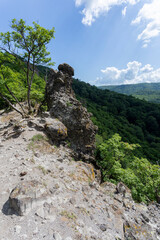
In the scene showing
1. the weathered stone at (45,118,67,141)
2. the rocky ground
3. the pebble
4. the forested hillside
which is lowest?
the forested hillside

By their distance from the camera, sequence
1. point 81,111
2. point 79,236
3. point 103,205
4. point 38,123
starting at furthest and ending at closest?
1. point 81,111
2. point 38,123
3. point 103,205
4. point 79,236

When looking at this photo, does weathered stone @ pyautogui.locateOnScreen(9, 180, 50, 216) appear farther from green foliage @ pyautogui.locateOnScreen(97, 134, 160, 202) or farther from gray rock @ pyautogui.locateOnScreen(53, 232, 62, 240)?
green foliage @ pyautogui.locateOnScreen(97, 134, 160, 202)

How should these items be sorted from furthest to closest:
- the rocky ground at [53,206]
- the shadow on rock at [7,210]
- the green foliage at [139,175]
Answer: the green foliage at [139,175]
the shadow on rock at [7,210]
the rocky ground at [53,206]

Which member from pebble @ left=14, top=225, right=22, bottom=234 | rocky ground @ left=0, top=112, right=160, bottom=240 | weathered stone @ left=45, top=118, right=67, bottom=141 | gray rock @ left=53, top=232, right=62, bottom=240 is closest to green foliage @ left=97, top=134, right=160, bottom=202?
rocky ground @ left=0, top=112, right=160, bottom=240

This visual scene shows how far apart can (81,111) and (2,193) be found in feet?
30.4

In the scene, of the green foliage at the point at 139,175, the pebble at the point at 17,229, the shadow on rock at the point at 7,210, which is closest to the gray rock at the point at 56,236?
the pebble at the point at 17,229

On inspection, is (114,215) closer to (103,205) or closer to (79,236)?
(103,205)

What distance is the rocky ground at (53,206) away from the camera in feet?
11.8

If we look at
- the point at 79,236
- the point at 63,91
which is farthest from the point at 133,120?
the point at 79,236

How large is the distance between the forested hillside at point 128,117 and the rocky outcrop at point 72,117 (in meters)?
59.7

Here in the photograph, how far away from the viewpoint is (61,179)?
6.36 metres

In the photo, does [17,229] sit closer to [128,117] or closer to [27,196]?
[27,196]

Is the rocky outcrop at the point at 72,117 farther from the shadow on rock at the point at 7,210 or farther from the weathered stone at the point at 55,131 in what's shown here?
the shadow on rock at the point at 7,210

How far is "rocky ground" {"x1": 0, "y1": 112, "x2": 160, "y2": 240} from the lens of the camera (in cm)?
359
